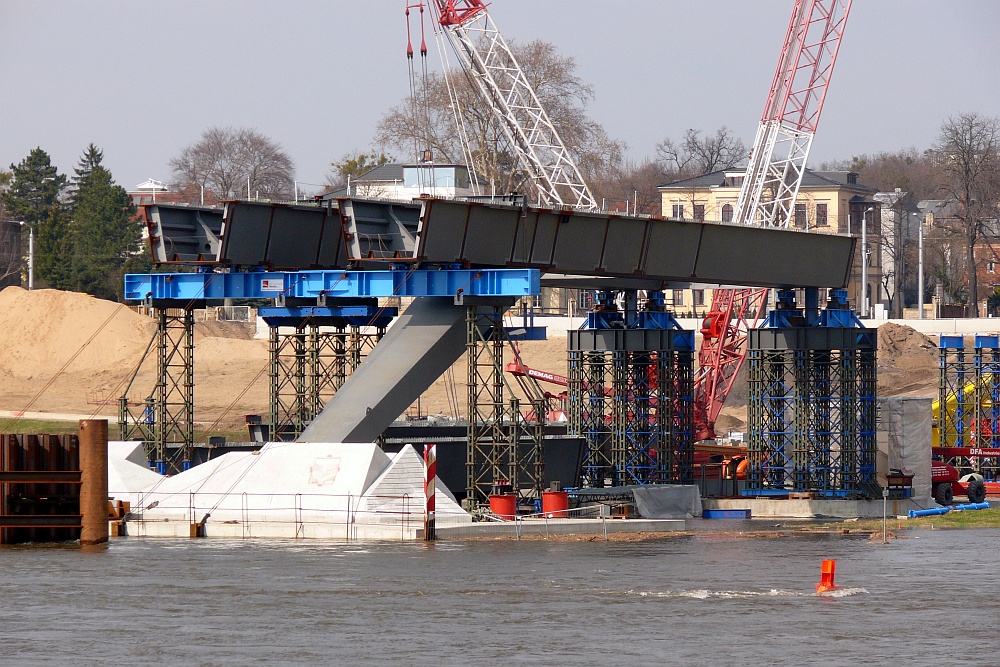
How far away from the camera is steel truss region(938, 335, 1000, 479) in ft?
204

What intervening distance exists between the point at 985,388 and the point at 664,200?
6019 cm

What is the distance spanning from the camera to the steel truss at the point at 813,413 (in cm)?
5350

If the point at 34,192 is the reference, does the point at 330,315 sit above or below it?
below

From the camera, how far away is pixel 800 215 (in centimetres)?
12681

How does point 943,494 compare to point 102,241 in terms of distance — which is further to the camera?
point 102,241

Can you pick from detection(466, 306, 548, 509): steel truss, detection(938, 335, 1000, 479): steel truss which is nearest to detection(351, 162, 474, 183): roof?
detection(938, 335, 1000, 479): steel truss

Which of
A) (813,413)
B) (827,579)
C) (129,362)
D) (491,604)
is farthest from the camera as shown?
(129,362)

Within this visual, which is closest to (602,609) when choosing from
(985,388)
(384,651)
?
(384,651)

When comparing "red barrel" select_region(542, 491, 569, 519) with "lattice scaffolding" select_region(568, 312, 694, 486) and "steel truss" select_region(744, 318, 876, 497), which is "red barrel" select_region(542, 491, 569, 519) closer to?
"lattice scaffolding" select_region(568, 312, 694, 486)

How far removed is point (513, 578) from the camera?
32.4 metres

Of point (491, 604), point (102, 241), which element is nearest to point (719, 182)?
point (102, 241)

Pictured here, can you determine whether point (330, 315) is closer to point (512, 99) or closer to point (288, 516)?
point (288, 516)

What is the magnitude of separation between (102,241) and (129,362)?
25306mm

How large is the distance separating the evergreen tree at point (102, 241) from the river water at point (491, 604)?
8082 centimetres
